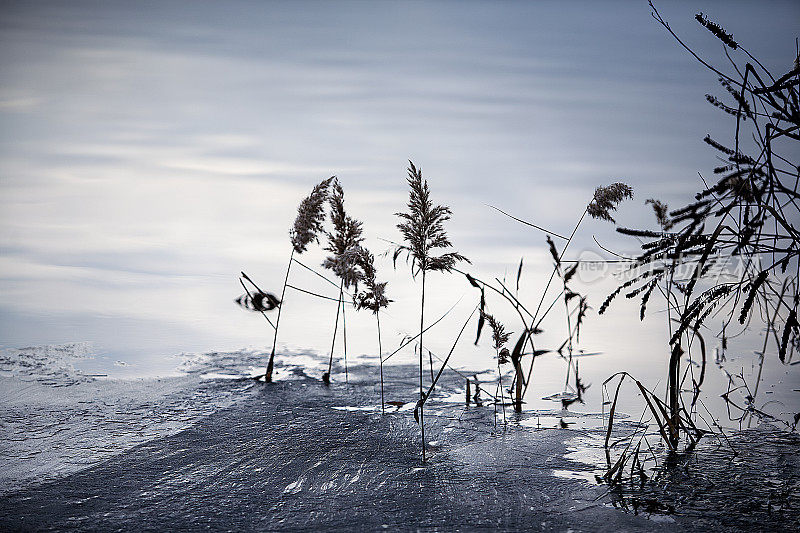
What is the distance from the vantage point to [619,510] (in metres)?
2.40

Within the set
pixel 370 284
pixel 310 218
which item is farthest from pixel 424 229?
pixel 310 218

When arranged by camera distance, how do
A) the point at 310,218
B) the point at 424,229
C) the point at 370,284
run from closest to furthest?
1. the point at 424,229
2. the point at 370,284
3. the point at 310,218

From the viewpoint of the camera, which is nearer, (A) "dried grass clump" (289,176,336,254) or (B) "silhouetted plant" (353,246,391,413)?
(B) "silhouetted plant" (353,246,391,413)

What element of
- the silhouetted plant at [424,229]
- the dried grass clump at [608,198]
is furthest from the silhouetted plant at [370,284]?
the dried grass clump at [608,198]

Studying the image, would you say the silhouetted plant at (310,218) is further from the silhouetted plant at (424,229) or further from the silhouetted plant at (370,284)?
the silhouetted plant at (424,229)

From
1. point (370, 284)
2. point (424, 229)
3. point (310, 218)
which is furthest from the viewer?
point (310, 218)

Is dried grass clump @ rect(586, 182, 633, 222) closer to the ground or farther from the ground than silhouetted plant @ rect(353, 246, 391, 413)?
farther from the ground

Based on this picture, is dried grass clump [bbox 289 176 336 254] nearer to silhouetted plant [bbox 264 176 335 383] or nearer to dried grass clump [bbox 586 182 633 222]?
silhouetted plant [bbox 264 176 335 383]

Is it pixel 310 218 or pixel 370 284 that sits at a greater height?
pixel 310 218

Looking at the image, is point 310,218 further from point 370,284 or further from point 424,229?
point 424,229

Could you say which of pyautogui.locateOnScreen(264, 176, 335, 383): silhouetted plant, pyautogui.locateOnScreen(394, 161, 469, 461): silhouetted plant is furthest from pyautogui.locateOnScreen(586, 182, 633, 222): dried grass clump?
pyautogui.locateOnScreen(264, 176, 335, 383): silhouetted plant

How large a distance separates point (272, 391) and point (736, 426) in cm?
240

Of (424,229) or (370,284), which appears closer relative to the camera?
(424,229)

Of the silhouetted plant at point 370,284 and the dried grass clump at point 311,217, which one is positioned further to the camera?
the dried grass clump at point 311,217
